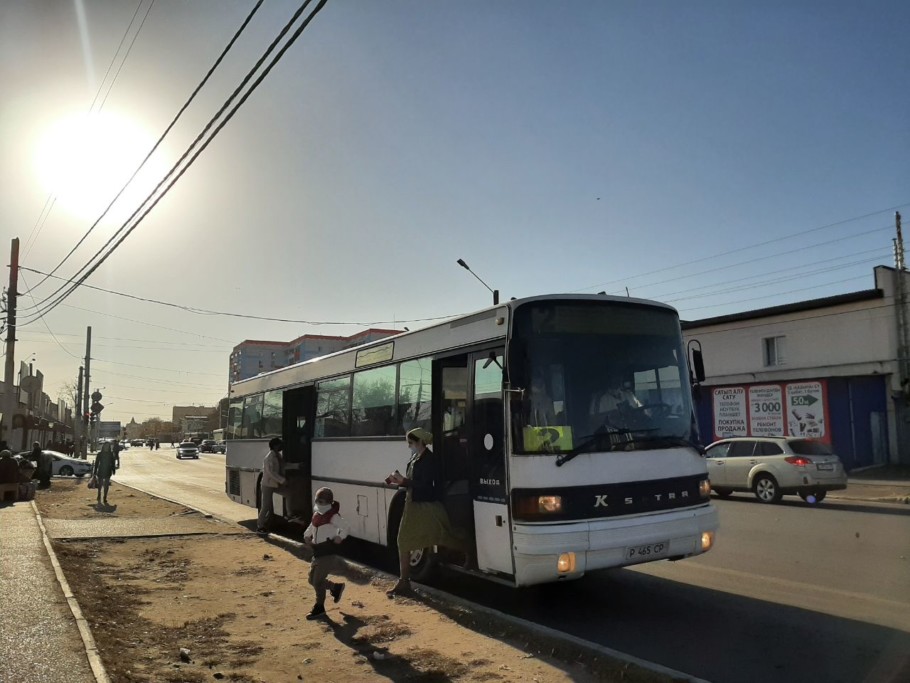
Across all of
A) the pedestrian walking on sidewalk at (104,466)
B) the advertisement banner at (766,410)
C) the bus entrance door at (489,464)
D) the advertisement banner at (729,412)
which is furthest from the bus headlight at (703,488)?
the advertisement banner at (729,412)

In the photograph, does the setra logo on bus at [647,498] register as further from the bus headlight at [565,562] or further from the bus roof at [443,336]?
the bus roof at [443,336]

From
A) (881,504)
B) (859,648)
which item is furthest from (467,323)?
(881,504)

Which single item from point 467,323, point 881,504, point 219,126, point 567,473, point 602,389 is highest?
point 219,126

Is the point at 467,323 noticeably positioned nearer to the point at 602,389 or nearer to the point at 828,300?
the point at 602,389

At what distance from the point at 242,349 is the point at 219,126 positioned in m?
60.1

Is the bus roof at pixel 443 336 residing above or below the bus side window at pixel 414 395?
above

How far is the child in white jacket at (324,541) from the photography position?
7102 millimetres

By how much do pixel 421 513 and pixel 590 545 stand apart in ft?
6.48

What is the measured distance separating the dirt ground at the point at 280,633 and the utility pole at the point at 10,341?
18.3 metres

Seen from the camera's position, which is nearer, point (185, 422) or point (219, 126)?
point (219, 126)

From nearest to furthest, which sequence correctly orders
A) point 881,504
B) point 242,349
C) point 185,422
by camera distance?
point 881,504 < point 242,349 < point 185,422

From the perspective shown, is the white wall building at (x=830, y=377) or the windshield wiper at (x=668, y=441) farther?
the white wall building at (x=830, y=377)

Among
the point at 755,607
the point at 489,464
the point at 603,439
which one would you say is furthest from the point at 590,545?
the point at 755,607

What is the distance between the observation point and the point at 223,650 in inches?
239
